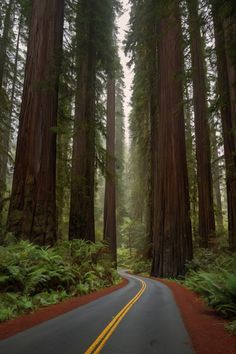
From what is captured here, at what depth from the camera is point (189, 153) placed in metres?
20.3

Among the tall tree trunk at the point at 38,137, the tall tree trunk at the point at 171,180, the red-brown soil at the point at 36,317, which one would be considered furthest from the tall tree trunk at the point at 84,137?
the red-brown soil at the point at 36,317

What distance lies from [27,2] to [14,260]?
334 inches

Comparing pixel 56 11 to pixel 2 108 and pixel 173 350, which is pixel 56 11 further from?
A: pixel 173 350

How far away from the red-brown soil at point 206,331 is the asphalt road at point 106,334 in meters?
0.14

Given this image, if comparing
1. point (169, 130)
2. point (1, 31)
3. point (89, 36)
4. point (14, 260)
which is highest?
point (1, 31)

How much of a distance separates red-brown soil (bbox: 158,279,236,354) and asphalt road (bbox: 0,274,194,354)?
0.14 metres

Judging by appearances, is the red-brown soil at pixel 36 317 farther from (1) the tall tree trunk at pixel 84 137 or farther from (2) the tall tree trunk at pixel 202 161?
(2) the tall tree trunk at pixel 202 161

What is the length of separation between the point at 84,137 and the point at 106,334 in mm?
9105

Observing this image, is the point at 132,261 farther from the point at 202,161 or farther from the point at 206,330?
the point at 206,330

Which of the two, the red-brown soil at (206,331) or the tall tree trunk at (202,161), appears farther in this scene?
the tall tree trunk at (202,161)

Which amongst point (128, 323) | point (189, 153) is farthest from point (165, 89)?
point (128, 323)

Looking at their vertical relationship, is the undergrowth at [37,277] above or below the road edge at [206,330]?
above

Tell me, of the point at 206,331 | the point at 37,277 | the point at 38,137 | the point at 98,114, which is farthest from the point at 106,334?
Answer: the point at 98,114

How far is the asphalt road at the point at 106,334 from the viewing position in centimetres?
348
